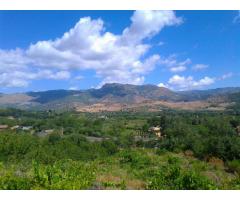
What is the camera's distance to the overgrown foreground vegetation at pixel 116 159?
823cm

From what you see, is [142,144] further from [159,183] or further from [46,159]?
[159,183]

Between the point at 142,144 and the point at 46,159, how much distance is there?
29.3 meters

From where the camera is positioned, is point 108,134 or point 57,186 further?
point 108,134

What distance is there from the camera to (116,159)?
20297 mm

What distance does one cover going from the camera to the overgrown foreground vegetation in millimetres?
8234

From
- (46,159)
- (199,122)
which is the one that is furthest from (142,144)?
(46,159)

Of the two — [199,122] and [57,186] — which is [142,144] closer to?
[199,122]
